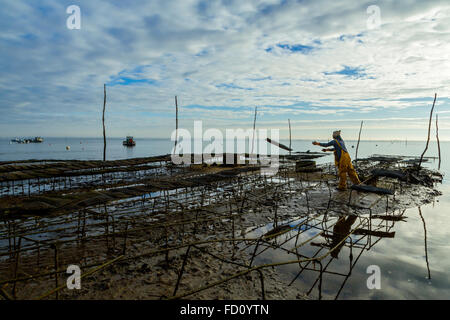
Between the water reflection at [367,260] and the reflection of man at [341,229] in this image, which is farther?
the reflection of man at [341,229]

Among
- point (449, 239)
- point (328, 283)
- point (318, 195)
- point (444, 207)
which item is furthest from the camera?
point (318, 195)

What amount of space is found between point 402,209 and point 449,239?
327 centimetres

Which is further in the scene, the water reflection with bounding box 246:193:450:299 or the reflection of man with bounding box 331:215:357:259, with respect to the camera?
the reflection of man with bounding box 331:215:357:259

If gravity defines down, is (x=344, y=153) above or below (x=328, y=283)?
above

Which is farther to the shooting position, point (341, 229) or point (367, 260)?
point (341, 229)
